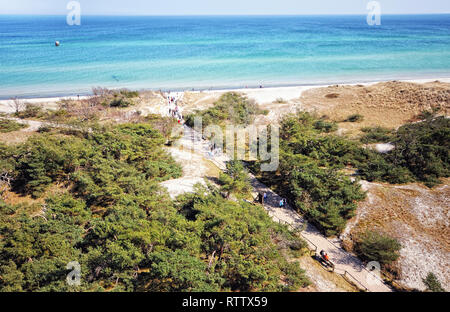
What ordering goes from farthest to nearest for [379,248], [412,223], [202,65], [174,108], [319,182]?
[202,65]
[174,108]
[319,182]
[412,223]
[379,248]

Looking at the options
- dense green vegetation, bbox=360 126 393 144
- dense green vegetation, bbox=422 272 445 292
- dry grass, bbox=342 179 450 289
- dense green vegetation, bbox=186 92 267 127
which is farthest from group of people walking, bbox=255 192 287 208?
dense green vegetation, bbox=186 92 267 127

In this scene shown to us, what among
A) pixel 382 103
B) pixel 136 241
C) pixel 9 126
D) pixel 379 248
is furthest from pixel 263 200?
pixel 9 126

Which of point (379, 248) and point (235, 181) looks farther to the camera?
point (235, 181)

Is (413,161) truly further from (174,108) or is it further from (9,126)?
(9,126)

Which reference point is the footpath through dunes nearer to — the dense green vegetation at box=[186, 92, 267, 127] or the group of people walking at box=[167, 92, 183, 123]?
the dense green vegetation at box=[186, 92, 267, 127]

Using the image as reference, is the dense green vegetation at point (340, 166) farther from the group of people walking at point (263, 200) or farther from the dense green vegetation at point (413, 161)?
the group of people walking at point (263, 200)

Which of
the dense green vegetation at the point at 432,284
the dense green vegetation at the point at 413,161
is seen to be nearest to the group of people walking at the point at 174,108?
the dense green vegetation at the point at 413,161

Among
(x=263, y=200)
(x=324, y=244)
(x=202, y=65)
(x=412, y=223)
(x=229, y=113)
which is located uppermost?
(x=202, y=65)
